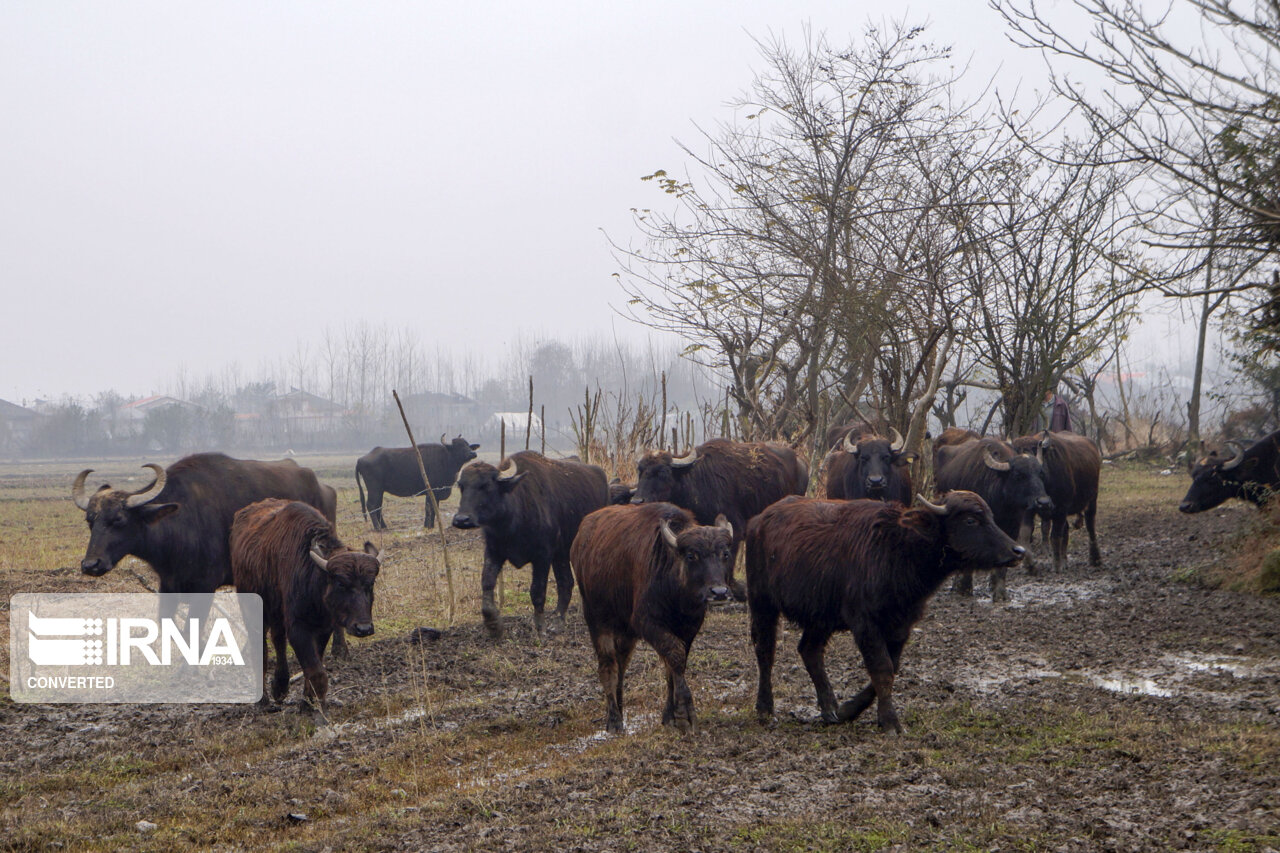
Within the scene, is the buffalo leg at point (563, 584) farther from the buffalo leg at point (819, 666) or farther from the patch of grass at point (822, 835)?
the patch of grass at point (822, 835)

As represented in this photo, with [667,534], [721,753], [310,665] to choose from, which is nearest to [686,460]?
[667,534]

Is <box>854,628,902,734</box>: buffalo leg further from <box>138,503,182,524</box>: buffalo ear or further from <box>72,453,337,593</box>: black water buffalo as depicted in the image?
<box>138,503,182,524</box>: buffalo ear

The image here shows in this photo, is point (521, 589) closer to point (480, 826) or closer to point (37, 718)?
point (37, 718)

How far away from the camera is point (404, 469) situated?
22531 millimetres

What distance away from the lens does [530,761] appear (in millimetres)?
5977

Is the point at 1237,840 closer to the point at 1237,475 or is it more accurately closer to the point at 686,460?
the point at 686,460

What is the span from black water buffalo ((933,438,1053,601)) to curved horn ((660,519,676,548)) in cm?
542

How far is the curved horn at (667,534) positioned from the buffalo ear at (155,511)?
5003 mm

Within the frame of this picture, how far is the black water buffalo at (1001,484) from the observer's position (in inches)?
434

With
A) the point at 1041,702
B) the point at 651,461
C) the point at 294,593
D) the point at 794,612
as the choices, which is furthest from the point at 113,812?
the point at 651,461

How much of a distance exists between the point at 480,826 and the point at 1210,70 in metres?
6.20

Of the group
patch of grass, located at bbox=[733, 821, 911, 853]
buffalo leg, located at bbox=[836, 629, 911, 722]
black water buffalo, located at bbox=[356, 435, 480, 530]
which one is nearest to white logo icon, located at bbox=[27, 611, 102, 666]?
buffalo leg, located at bbox=[836, 629, 911, 722]

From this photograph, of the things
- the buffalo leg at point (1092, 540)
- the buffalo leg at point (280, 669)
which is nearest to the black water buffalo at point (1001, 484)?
the buffalo leg at point (1092, 540)

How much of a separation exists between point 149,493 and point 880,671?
258 inches
